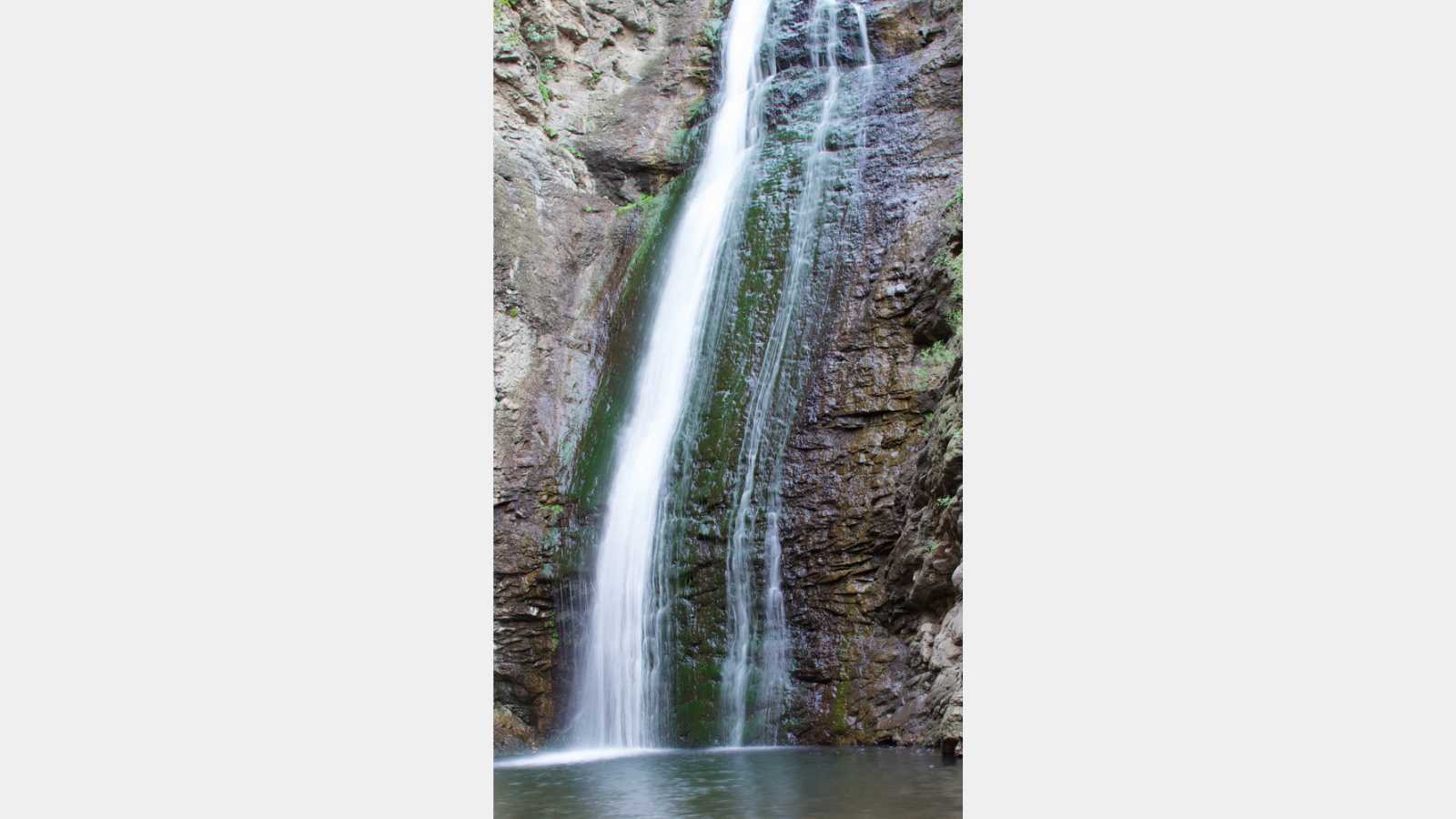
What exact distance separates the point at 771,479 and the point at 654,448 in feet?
2.70

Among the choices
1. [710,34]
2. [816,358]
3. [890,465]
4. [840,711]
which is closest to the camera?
[840,711]

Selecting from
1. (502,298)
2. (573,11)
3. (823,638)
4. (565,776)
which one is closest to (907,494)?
(823,638)

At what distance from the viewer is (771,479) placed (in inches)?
275

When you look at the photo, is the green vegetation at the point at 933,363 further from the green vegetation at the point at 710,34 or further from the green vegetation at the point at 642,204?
the green vegetation at the point at 710,34

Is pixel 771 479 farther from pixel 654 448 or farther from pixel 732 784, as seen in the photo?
pixel 732 784

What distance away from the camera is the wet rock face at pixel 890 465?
6.14 meters

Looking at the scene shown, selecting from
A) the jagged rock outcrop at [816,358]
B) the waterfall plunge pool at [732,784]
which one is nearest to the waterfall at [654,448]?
the jagged rock outcrop at [816,358]

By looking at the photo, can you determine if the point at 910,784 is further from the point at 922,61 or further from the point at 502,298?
the point at 922,61

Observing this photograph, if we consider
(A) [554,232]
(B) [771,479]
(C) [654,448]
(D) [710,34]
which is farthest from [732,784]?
(D) [710,34]

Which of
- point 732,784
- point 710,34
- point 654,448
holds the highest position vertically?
point 710,34

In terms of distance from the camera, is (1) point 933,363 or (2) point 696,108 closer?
(1) point 933,363

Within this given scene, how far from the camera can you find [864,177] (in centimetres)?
779

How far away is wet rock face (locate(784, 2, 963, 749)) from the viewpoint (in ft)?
20.1

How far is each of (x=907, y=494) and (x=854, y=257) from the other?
169 cm
